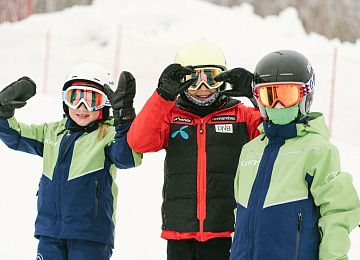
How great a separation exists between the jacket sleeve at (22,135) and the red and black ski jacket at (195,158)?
3.01ft

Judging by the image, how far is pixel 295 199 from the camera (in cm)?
380

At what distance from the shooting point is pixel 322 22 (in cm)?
2617

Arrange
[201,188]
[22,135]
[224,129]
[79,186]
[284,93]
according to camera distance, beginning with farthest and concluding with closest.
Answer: [22,135] < [79,186] < [224,129] < [201,188] < [284,93]

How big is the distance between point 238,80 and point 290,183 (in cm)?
93

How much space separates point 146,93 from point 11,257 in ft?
32.5

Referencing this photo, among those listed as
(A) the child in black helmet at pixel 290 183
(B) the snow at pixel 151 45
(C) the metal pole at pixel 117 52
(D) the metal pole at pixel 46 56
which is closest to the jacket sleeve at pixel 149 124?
(A) the child in black helmet at pixel 290 183

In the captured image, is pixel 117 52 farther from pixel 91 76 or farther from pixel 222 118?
pixel 222 118

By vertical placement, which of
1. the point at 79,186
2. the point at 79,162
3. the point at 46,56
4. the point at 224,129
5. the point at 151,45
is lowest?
the point at 79,186


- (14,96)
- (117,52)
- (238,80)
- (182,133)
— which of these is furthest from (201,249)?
(117,52)

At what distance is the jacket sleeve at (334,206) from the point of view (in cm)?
362

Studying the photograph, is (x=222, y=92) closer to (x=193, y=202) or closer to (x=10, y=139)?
(x=193, y=202)

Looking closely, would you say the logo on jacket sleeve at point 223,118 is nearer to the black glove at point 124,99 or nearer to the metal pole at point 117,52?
the black glove at point 124,99

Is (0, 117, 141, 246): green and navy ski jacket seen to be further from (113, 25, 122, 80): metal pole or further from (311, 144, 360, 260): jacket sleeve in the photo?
(113, 25, 122, 80): metal pole

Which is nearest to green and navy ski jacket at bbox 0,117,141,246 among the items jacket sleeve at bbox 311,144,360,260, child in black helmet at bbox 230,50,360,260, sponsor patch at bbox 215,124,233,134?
sponsor patch at bbox 215,124,233,134
